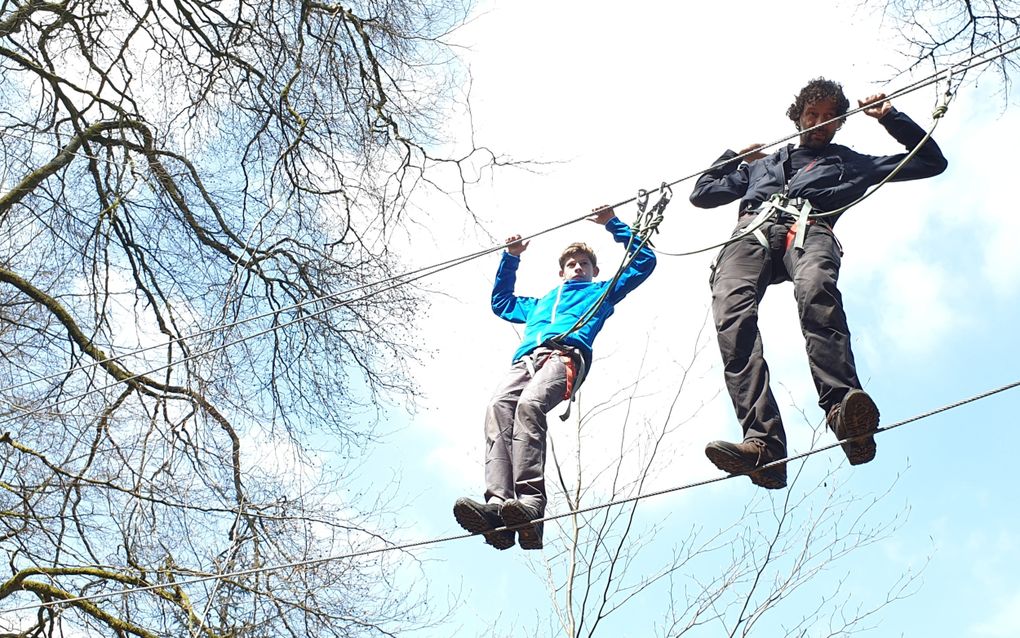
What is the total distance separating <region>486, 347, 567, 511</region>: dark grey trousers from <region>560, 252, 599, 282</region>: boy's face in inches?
20.8

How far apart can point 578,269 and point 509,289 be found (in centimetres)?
34

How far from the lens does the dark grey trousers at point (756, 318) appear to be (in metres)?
4.05

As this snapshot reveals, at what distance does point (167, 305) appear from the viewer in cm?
830

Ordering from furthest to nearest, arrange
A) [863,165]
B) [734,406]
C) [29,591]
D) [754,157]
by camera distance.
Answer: [29,591], [754,157], [863,165], [734,406]

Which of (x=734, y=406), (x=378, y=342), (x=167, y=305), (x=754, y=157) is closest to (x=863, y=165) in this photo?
(x=754, y=157)

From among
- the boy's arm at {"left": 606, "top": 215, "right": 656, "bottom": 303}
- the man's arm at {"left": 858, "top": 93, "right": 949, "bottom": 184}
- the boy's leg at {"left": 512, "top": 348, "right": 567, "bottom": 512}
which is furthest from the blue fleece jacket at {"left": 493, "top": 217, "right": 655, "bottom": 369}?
the man's arm at {"left": 858, "top": 93, "right": 949, "bottom": 184}

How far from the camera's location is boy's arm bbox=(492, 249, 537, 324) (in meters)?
5.43

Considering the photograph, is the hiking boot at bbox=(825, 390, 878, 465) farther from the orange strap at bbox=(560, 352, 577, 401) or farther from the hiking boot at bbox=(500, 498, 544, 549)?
the orange strap at bbox=(560, 352, 577, 401)

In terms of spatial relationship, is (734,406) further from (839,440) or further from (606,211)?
(606,211)

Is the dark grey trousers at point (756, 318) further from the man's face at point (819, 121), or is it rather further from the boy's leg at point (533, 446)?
the boy's leg at point (533, 446)

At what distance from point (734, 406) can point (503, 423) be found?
3.25ft

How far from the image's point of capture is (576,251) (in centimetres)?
541

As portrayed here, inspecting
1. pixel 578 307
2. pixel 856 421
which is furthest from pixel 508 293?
pixel 856 421

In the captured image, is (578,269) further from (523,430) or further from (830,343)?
(830,343)
